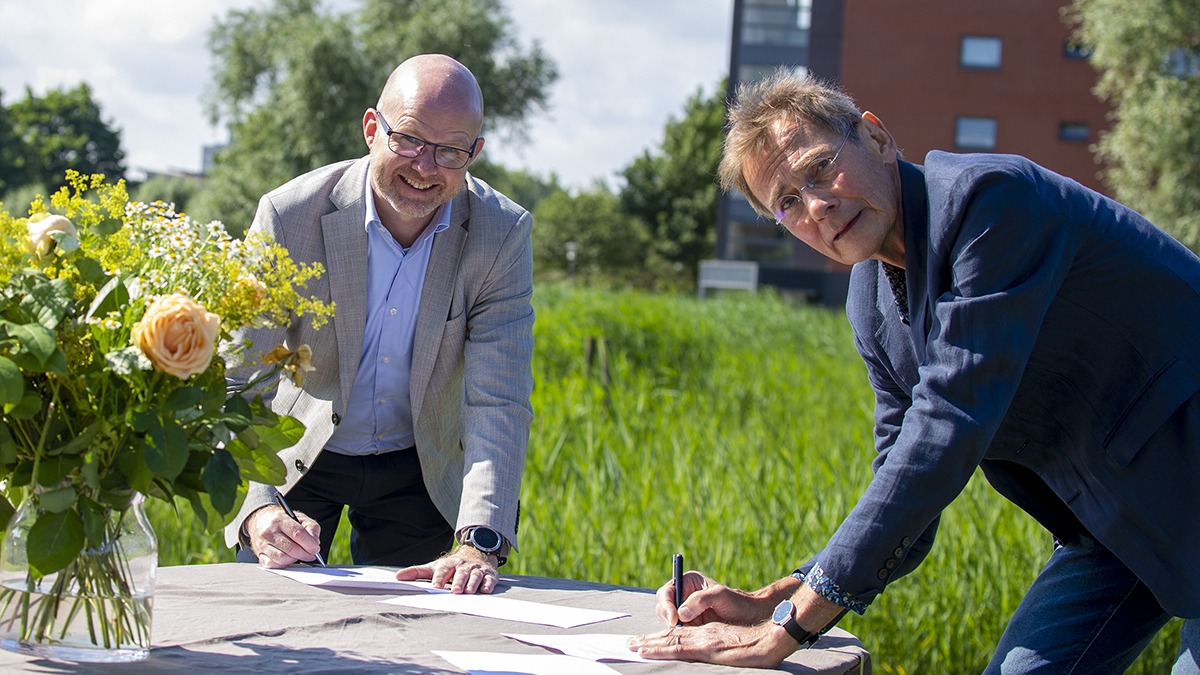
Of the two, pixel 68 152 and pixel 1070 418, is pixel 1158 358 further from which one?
pixel 68 152

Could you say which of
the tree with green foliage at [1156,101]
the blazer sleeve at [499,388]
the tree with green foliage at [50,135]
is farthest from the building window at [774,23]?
the blazer sleeve at [499,388]

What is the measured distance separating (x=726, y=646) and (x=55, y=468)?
97cm

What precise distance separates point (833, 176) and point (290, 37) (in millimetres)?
30051

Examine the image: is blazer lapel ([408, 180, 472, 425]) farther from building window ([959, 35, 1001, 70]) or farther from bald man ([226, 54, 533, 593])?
building window ([959, 35, 1001, 70])

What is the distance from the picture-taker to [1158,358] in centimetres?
167

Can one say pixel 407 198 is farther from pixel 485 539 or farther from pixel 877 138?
pixel 877 138

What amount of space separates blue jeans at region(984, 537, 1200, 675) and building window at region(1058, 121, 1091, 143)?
28.2 metres

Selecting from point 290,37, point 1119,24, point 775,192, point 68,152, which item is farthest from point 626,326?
point 68,152

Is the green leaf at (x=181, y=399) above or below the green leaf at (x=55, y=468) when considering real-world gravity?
above

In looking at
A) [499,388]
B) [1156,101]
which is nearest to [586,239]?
[1156,101]

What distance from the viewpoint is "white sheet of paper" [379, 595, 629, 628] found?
1732 mm

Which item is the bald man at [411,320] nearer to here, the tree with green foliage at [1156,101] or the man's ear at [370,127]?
the man's ear at [370,127]

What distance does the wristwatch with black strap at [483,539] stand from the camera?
2.06m

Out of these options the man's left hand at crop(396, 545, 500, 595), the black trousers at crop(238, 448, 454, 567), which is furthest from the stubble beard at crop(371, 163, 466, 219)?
the man's left hand at crop(396, 545, 500, 595)
